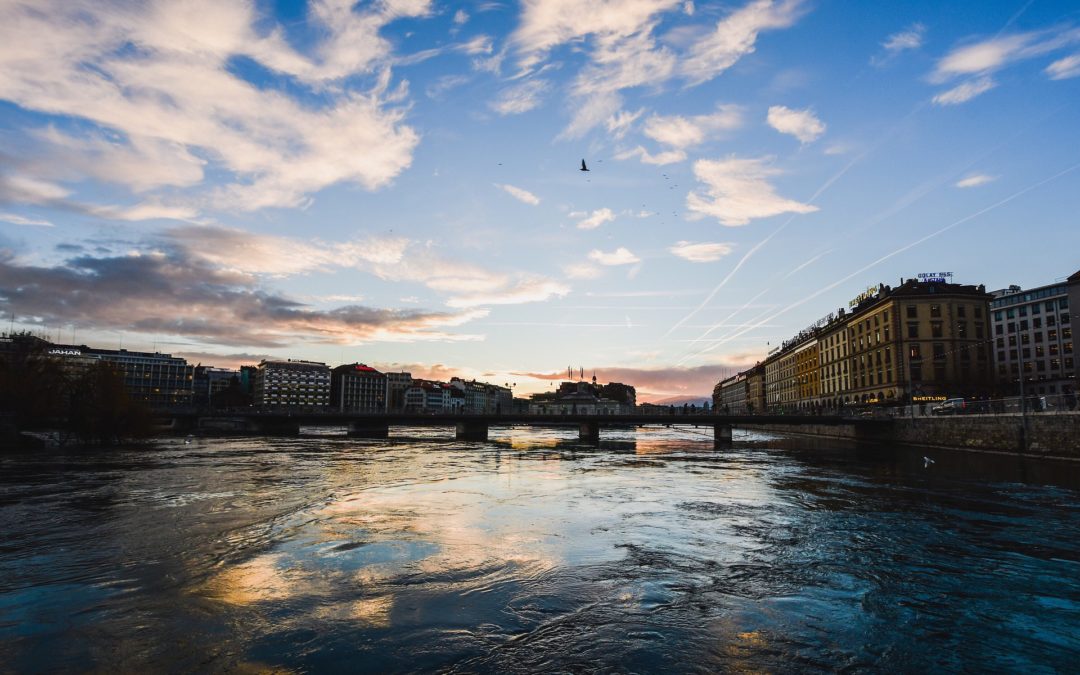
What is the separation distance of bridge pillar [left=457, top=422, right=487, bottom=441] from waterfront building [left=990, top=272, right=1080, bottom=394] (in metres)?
110

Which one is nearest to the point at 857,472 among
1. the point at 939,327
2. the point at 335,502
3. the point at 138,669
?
the point at 335,502

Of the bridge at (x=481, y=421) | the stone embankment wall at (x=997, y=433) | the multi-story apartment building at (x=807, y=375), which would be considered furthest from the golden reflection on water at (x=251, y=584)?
the multi-story apartment building at (x=807, y=375)

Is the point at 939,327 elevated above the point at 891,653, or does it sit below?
above

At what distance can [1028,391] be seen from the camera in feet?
438

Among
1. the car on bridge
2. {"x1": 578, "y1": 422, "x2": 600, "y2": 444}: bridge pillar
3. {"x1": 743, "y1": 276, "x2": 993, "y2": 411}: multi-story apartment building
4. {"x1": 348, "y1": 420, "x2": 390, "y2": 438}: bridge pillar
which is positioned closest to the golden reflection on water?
the car on bridge

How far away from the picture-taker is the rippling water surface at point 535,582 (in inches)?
364

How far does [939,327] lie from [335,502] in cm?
10706

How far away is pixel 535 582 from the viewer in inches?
522

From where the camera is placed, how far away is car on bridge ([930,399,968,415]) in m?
61.6

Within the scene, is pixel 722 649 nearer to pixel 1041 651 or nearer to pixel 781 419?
pixel 1041 651

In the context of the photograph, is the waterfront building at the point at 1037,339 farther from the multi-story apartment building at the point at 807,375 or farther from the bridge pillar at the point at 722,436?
the bridge pillar at the point at 722,436

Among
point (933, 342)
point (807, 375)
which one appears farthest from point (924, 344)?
point (807, 375)

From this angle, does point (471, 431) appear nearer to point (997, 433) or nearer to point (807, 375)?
point (997, 433)

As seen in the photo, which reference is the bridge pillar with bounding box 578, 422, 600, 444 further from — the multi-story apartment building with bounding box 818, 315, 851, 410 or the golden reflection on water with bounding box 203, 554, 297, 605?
the golden reflection on water with bounding box 203, 554, 297, 605
